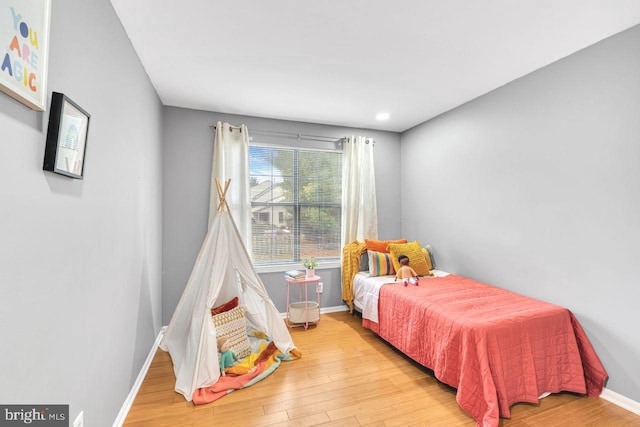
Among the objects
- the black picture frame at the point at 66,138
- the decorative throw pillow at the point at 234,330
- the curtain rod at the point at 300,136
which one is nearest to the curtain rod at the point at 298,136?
the curtain rod at the point at 300,136

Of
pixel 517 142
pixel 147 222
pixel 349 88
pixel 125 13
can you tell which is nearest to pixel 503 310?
pixel 517 142

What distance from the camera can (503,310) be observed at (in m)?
2.31

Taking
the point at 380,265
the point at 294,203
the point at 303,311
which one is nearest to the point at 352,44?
the point at 294,203

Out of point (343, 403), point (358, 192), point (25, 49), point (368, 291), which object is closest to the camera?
point (25, 49)

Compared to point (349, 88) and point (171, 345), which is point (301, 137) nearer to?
point (349, 88)

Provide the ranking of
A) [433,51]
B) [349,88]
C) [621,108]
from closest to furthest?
[621,108], [433,51], [349,88]

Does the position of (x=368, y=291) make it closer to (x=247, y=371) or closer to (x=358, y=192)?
(x=358, y=192)

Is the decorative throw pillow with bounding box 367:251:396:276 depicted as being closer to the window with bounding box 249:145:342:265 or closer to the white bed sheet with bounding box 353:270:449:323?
the white bed sheet with bounding box 353:270:449:323

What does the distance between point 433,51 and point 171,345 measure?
3.31 m

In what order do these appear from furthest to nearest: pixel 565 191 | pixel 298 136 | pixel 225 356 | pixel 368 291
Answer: pixel 298 136 → pixel 368 291 → pixel 225 356 → pixel 565 191

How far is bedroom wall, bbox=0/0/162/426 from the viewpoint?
946 millimetres

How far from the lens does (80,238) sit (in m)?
1.37

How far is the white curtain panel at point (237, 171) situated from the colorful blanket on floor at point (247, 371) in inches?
48.8

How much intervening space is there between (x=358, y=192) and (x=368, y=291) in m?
1.39
